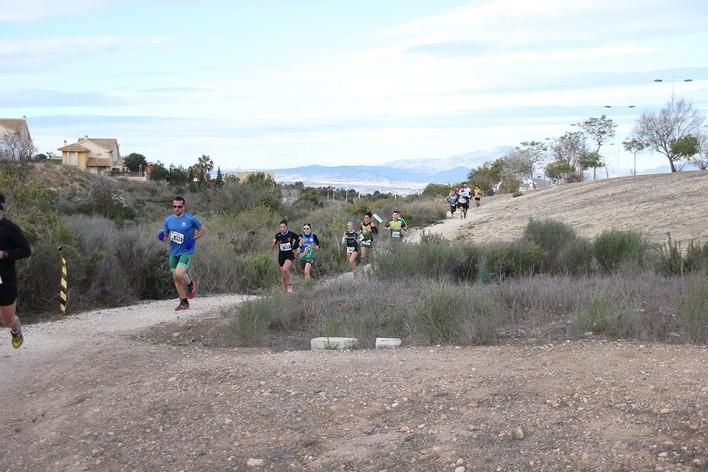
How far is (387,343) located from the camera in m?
8.93

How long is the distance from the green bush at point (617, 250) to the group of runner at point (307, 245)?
18.5ft

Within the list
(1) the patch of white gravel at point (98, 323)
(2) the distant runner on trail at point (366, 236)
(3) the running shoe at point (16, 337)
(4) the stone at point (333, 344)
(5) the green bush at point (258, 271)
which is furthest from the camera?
(2) the distant runner on trail at point (366, 236)

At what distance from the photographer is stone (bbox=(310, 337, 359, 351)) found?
9.14 metres

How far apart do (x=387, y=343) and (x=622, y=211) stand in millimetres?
22003

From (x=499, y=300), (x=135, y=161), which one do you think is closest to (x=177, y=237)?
(x=499, y=300)

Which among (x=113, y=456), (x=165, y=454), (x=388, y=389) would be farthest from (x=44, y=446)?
(x=388, y=389)

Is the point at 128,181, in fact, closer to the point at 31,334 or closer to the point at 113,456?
the point at 31,334

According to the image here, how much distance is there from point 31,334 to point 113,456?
228 inches

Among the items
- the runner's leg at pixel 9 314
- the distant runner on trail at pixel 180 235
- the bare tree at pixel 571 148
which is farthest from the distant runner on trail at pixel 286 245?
the bare tree at pixel 571 148

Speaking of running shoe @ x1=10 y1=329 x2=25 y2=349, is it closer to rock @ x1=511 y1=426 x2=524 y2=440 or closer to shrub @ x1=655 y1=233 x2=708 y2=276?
rock @ x1=511 y1=426 x2=524 y2=440

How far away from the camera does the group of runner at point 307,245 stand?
15852 mm

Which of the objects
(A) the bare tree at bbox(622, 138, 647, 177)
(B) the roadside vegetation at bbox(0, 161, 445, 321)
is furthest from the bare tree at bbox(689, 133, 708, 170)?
(B) the roadside vegetation at bbox(0, 161, 445, 321)

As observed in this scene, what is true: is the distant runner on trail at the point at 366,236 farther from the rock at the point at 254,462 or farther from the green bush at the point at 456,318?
the rock at the point at 254,462

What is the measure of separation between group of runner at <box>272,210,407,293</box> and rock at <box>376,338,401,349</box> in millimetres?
5734
